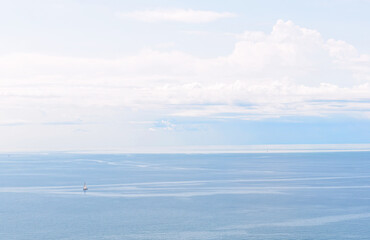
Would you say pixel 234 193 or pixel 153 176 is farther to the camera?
pixel 153 176

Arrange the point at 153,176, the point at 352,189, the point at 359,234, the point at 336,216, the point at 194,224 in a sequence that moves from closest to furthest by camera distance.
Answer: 1. the point at 359,234
2. the point at 194,224
3. the point at 336,216
4. the point at 352,189
5. the point at 153,176

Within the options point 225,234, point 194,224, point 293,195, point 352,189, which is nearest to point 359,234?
point 225,234

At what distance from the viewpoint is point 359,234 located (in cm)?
8588

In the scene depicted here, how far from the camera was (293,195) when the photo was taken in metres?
135

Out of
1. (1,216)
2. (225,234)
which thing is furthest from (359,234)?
(1,216)

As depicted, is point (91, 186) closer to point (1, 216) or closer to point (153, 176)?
point (153, 176)

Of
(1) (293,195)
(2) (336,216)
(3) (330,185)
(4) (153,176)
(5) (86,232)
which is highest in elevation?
(4) (153,176)

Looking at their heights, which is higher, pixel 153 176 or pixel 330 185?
pixel 153 176

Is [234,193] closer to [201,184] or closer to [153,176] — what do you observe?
[201,184]

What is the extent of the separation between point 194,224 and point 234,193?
153 feet

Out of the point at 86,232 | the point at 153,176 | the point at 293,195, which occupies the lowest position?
the point at 86,232

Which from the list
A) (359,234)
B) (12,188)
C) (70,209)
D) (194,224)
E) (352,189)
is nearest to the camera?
(359,234)

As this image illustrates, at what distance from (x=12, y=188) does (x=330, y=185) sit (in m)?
107

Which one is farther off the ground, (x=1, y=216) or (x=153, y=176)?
(x=153, y=176)
